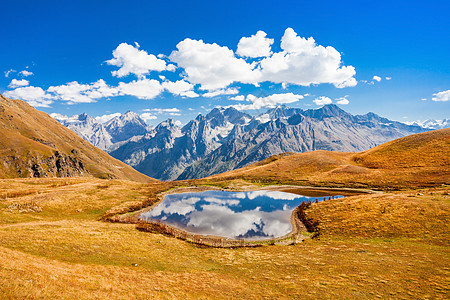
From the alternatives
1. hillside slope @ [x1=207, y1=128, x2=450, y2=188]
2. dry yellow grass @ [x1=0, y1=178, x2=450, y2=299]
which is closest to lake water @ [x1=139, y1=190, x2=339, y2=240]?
dry yellow grass @ [x1=0, y1=178, x2=450, y2=299]

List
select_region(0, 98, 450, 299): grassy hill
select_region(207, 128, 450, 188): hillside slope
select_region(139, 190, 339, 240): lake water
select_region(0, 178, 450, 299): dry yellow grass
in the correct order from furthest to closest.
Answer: select_region(207, 128, 450, 188): hillside slope → select_region(139, 190, 339, 240): lake water → select_region(0, 98, 450, 299): grassy hill → select_region(0, 178, 450, 299): dry yellow grass

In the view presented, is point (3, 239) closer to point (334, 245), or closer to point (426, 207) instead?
point (334, 245)

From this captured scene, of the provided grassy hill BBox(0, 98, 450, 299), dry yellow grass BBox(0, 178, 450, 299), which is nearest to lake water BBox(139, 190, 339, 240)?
grassy hill BBox(0, 98, 450, 299)

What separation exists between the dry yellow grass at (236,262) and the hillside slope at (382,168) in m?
53.6

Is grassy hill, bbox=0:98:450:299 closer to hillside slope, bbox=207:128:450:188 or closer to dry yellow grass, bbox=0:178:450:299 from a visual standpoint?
dry yellow grass, bbox=0:178:450:299

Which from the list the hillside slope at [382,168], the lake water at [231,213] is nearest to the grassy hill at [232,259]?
the lake water at [231,213]

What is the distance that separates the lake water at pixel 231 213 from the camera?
5557 centimetres

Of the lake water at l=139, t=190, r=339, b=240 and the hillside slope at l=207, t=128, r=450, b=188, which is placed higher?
the hillside slope at l=207, t=128, r=450, b=188

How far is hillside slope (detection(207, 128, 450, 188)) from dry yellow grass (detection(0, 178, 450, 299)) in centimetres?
5360

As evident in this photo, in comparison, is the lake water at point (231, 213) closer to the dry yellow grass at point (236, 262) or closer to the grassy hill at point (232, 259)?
the grassy hill at point (232, 259)

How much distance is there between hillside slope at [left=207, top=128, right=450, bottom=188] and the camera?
9638 cm

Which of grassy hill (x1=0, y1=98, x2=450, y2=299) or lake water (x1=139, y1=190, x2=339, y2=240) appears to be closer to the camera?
grassy hill (x1=0, y1=98, x2=450, y2=299)

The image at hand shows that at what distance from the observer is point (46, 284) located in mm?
18047

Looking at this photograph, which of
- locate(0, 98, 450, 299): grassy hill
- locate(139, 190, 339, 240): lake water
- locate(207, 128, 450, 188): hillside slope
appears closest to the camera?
locate(0, 98, 450, 299): grassy hill
